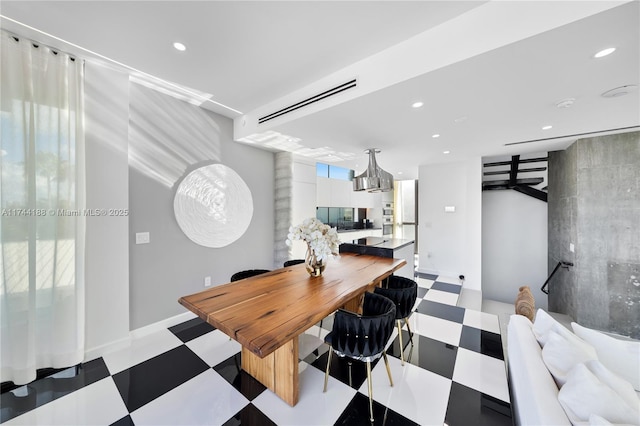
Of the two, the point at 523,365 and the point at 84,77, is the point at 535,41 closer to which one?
the point at 523,365

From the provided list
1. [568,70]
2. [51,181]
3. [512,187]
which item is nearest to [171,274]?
[51,181]

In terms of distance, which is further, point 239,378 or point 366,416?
point 239,378

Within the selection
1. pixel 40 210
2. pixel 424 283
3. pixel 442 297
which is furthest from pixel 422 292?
pixel 40 210

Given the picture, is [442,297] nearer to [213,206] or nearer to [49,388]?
[213,206]

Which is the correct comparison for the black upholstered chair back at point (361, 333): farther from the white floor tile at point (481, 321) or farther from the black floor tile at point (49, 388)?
the black floor tile at point (49, 388)

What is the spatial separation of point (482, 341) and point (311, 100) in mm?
3105

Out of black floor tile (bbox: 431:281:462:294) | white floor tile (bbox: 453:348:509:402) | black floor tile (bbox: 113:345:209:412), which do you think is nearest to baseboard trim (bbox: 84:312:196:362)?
black floor tile (bbox: 113:345:209:412)

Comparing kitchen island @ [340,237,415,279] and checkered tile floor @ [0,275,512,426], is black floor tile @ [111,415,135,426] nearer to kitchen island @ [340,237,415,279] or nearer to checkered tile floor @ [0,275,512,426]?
checkered tile floor @ [0,275,512,426]

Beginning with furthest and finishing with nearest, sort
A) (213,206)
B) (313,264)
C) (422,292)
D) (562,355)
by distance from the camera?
(422,292) → (213,206) → (313,264) → (562,355)

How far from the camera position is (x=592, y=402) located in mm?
912

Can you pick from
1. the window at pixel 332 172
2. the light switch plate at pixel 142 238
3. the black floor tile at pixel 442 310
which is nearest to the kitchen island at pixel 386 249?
the black floor tile at pixel 442 310

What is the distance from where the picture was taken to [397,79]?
1.73 metres

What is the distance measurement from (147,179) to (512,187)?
6374 millimetres

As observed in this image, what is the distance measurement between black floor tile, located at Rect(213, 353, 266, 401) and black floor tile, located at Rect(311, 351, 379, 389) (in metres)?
0.52
